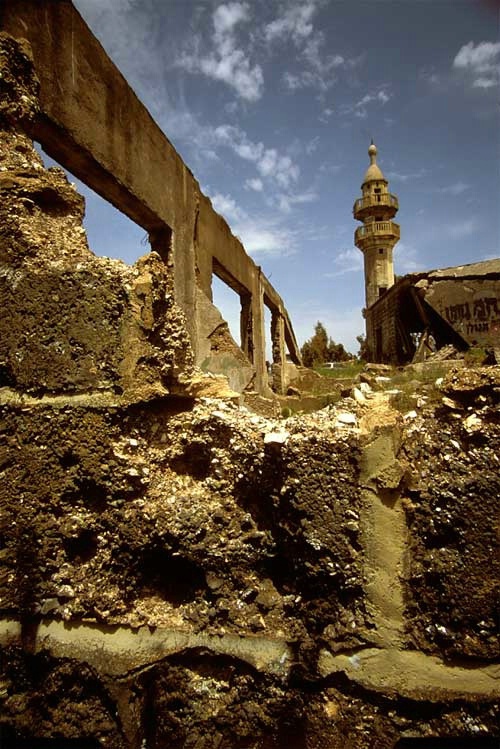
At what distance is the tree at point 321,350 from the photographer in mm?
27344

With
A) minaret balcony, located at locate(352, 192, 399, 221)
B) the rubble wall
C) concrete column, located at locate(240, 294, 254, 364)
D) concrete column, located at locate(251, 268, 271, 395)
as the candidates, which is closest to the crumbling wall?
concrete column, located at locate(251, 268, 271, 395)

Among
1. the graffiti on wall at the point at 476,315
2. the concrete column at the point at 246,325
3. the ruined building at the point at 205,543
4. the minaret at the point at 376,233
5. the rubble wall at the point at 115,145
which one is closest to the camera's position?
the ruined building at the point at 205,543

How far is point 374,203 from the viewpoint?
26.6 metres

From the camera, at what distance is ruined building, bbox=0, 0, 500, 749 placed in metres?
1.19

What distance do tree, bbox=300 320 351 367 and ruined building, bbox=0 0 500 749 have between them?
25.6m

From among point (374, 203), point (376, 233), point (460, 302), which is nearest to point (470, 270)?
point (460, 302)

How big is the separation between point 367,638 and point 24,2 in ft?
12.5

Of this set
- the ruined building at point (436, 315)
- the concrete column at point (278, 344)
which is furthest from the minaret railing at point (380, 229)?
the concrete column at point (278, 344)

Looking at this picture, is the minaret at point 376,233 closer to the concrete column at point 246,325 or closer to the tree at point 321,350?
the tree at point 321,350

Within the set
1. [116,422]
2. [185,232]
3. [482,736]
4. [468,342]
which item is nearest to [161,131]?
[185,232]

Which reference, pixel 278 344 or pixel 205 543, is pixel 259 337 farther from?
pixel 205 543

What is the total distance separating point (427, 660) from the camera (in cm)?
119

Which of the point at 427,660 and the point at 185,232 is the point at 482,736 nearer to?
the point at 427,660

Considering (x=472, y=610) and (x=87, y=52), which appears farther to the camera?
(x=87, y=52)
